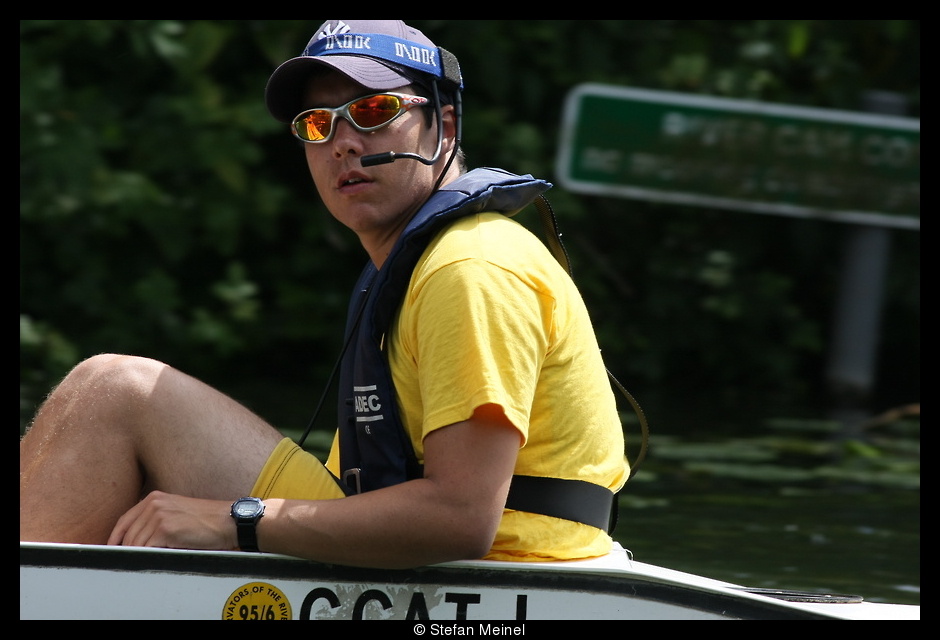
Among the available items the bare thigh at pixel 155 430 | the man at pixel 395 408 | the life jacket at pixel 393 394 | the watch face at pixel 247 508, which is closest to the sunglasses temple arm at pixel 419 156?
the man at pixel 395 408

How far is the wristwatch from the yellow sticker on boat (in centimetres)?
6

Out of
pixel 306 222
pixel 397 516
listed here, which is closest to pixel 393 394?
pixel 397 516

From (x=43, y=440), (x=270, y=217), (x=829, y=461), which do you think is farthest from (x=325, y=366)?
(x=43, y=440)

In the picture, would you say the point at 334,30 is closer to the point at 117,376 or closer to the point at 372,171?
the point at 372,171

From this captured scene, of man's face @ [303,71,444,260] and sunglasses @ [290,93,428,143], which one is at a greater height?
sunglasses @ [290,93,428,143]

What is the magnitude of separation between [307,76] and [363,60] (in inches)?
4.8

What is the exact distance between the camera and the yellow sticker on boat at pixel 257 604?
6.75ft

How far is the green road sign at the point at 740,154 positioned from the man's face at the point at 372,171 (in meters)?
3.53

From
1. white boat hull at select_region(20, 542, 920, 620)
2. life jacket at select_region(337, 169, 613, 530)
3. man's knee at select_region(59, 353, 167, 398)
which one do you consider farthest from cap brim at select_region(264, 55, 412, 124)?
white boat hull at select_region(20, 542, 920, 620)

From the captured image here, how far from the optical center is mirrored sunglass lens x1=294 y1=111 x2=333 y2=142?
7.44ft

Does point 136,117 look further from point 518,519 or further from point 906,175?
point 518,519

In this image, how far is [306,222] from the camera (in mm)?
6297

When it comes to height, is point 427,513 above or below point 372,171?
below

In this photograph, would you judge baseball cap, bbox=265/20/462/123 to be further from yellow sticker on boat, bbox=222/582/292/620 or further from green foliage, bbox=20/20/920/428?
green foliage, bbox=20/20/920/428
